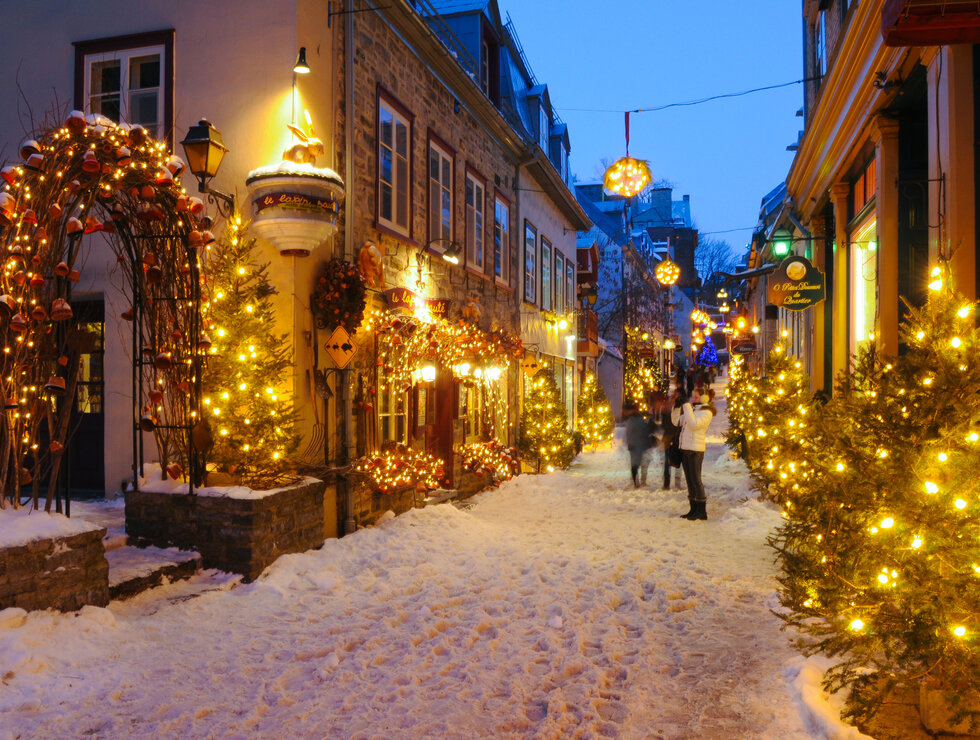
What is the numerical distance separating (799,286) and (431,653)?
9.10 meters

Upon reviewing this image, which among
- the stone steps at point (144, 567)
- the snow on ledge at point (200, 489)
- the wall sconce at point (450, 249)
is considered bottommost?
the stone steps at point (144, 567)

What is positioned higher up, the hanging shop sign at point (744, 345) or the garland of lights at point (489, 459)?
the hanging shop sign at point (744, 345)

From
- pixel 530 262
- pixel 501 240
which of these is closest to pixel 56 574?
pixel 501 240

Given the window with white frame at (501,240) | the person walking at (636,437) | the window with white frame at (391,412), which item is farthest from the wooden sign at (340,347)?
the person walking at (636,437)

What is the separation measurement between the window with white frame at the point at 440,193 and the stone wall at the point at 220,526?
5.56 metres

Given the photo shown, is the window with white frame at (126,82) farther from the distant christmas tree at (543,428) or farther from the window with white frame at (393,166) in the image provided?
the distant christmas tree at (543,428)

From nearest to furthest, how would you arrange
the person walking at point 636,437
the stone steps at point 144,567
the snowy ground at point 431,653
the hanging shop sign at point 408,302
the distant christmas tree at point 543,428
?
the snowy ground at point 431,653 → the stone steps at point 144,567 → the hanging shop sign at point 408,302 → the person walking at point 636,437 → the distant christmas tree at point 543,428

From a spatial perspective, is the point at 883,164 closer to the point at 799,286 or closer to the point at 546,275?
the point at 799,286

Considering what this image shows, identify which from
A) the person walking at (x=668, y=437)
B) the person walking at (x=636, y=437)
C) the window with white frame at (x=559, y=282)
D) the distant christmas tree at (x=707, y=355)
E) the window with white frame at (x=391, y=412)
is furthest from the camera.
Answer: the distant christmas tree at (x=707, y=355)

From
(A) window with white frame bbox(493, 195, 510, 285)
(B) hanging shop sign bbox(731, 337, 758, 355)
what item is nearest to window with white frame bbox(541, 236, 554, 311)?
(A) window with white frame bbox(493, 195, 510, 285)

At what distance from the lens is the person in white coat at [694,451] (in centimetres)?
1030

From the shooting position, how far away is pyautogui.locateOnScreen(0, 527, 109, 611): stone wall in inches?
180

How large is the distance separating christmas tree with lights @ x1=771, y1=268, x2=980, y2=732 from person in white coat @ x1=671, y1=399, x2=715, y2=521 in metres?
6.13

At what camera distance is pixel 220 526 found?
21.3ft
